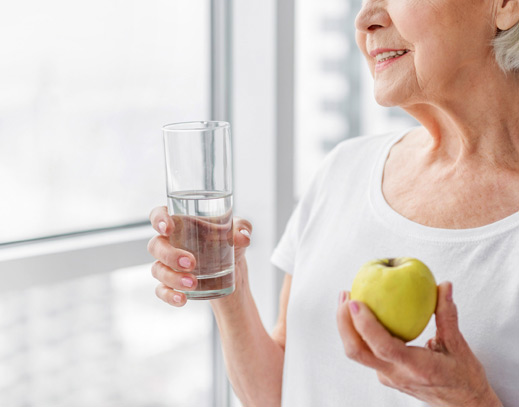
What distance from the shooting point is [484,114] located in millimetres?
1106

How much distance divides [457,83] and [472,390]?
483 mm

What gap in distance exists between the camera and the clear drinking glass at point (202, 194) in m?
0.97

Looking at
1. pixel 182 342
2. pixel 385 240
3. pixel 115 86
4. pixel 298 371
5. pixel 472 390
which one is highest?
pixel 115 86

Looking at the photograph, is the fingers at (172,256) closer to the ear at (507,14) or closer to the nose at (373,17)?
the nose at (373,17)

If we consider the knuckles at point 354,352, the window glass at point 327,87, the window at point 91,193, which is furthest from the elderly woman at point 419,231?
the window glass at point 327,87

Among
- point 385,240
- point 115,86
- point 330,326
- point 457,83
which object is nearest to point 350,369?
point 330,326

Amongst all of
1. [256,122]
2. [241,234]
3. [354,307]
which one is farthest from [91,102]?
[354,307]

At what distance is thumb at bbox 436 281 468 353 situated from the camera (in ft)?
2.75

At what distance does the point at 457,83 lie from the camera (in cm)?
108

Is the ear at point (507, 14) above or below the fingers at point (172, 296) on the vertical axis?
above

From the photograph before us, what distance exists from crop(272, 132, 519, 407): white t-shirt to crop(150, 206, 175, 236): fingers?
1.01 feet

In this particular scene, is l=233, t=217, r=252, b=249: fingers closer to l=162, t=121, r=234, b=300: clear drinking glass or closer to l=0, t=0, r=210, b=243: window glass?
l=162, t=121, r=234, b=300: clear drinking glass

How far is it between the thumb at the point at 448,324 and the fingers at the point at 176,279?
1.16 feet

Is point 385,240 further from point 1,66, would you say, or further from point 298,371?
point 1,66
